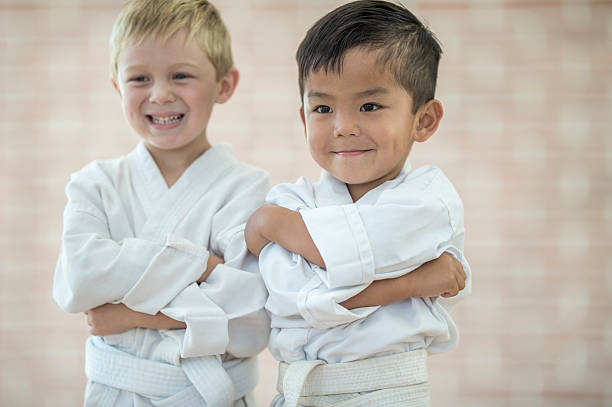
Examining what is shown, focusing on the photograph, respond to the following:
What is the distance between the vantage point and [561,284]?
2.33 metres

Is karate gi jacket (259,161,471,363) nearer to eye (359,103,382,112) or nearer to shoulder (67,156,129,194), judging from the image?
eye (359,103,382,112)

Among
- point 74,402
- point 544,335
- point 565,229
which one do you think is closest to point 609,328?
point 544,335

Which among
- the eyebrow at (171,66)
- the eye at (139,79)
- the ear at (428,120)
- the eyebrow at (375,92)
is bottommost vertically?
the ear at (428,120)

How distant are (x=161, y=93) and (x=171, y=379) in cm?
57

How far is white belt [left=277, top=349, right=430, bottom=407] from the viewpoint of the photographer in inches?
43.8

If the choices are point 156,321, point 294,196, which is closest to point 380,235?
point 294,196

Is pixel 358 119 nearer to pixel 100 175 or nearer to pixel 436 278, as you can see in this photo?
pixel 436 278

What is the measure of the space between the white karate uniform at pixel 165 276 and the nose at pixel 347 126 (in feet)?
0.97

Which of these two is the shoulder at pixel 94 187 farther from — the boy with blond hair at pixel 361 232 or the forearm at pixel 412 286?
the forearm at pixel 412 286

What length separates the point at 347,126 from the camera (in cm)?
115

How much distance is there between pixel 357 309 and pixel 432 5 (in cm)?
152

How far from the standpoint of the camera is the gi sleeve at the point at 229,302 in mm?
1205

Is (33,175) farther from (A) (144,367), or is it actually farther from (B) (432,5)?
(B) (432,5)

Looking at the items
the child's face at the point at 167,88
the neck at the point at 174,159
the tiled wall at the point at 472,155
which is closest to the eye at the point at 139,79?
the child's face at the point at 167,88
